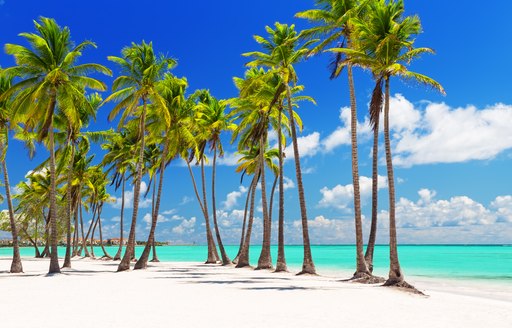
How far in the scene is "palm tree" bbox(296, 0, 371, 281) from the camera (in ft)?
69.6

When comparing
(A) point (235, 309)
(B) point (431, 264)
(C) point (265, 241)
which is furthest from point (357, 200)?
(B) point (431, 264)

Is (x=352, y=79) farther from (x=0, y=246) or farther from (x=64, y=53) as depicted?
(x=0, y=246)

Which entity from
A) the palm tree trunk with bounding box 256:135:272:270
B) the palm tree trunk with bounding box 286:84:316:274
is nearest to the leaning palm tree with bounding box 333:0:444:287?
the palm tree trunk with bounding box 286:84:316:274

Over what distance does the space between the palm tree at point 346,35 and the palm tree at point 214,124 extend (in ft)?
43.4

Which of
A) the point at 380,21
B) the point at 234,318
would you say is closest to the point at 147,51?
the point at 380,21

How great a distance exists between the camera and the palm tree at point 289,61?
2517 cm

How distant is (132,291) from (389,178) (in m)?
10.1

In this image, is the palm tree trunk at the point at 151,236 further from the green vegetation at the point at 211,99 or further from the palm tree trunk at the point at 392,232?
the palm tree trunk at the point at 392,232

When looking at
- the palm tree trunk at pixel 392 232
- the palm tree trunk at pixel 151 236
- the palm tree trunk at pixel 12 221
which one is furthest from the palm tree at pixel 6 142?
the palm tree trunk at pixel 392 232

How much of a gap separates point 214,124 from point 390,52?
1820 centimetres

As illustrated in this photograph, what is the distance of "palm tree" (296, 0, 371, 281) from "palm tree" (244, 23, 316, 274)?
1.68 meters

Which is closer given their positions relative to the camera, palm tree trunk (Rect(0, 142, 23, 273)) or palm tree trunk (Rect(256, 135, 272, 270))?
palm tree trunk (Rect(0, 142, 23, 273))

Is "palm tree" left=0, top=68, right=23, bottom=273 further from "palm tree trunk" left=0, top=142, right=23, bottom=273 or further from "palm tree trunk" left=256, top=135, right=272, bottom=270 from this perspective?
"palm tree trunk" left=256, top=135, right=272, bottom=270

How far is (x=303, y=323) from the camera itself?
9.49 meters
